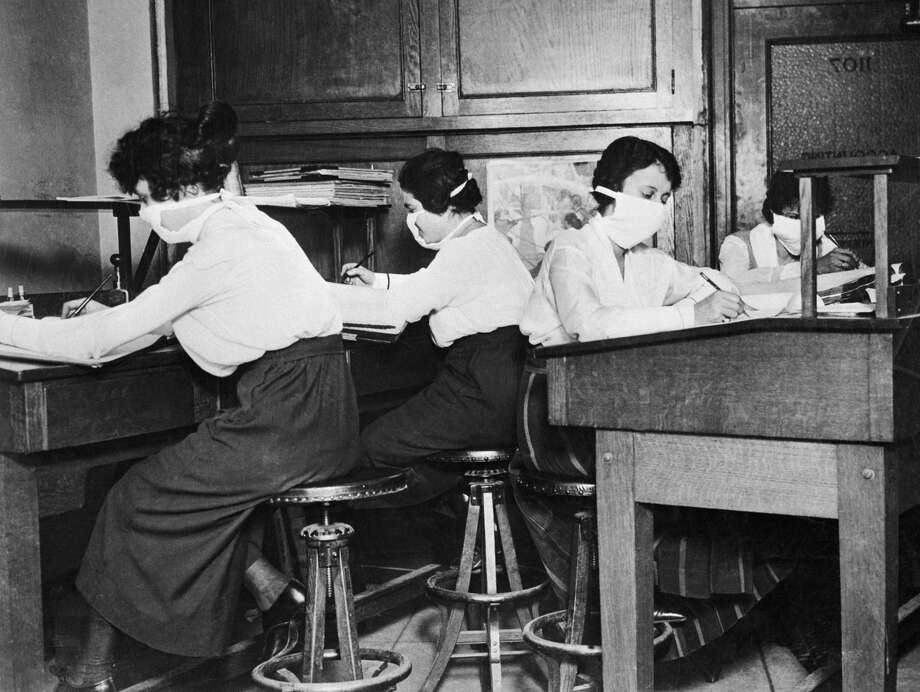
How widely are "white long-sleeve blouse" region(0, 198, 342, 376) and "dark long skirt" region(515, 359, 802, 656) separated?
588 mm

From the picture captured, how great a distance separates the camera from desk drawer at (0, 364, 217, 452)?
2.43 meters

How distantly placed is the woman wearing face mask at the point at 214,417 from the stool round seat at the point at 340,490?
1.3 inches

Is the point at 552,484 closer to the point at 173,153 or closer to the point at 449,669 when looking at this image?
the point at 449,669

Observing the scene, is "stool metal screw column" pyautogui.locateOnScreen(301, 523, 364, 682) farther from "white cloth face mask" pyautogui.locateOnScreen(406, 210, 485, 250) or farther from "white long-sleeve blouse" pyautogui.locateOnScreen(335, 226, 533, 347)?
"white cloth face mask" pyautogui.locateOnScreen(406, 210, 485, 250)

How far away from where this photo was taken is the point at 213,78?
4.54 m

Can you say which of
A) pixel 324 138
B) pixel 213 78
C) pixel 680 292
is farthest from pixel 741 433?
pixel 213 78

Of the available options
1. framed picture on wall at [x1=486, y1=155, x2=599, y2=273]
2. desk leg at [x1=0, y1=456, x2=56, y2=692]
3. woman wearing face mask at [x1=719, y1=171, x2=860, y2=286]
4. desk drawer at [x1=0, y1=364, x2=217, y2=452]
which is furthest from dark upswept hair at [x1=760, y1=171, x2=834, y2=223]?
desk leg at [x1=0, y1=456, x2=56, y2=692]

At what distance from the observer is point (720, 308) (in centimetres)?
256

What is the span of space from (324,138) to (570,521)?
7.22 feet

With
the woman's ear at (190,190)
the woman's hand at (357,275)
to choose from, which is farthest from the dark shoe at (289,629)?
the woman's hand at (357,275)

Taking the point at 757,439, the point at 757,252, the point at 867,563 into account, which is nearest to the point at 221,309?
the point at 757,439

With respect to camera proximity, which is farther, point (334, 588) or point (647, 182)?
point (647, 182)

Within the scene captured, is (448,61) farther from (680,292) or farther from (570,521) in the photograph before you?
(570,521)

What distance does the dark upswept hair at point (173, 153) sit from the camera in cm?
269
